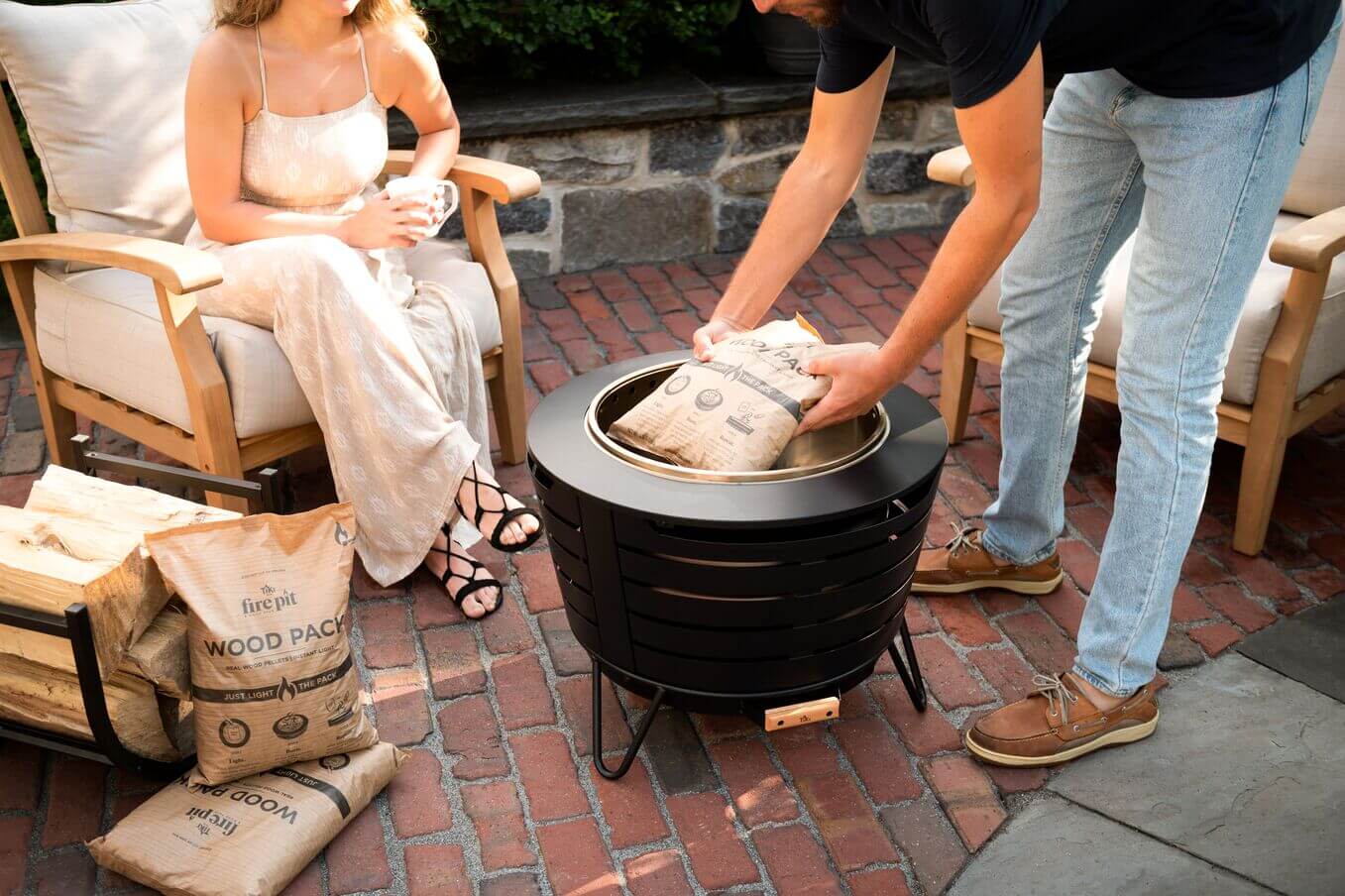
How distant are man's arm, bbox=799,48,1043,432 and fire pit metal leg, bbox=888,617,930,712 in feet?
1.82

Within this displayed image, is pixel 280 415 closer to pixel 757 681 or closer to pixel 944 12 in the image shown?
pixel 757 681

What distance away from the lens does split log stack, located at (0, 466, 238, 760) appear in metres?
1.80

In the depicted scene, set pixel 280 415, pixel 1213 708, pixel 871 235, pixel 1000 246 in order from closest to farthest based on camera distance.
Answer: pixel 1000 246
pixel 1213 708
pixel 280 415
pixel 871 235

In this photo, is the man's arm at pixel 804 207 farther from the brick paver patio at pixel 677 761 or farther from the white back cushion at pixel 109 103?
the white back cushion at pixel 109 103

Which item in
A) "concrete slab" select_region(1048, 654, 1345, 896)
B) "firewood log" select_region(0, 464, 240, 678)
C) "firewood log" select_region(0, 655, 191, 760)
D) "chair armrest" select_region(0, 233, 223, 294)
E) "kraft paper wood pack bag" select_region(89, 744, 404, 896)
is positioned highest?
"chair armrest" select_region(0, 233, 223, 294)

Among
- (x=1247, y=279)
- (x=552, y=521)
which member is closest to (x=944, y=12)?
(x=1247, y=279)

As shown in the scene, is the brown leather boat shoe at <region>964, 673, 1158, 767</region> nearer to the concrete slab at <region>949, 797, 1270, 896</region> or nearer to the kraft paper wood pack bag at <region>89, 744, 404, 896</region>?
the concrete slab at <region>949, 797, 1270, 896</region>

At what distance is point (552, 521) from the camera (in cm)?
188

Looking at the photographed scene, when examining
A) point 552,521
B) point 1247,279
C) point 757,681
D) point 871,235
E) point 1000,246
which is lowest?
point 871,235

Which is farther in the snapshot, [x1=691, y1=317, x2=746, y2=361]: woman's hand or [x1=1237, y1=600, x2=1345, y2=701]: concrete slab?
[x1=1237, y1=600, x2=1345, y2=701]: concrete slab

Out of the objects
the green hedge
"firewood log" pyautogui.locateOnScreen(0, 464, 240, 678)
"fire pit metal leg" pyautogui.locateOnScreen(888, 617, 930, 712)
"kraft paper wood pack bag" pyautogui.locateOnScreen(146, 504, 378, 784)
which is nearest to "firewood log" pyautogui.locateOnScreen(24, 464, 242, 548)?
"firewood log" pyautogui.locateOnScreen(0, 464, 240, 678)

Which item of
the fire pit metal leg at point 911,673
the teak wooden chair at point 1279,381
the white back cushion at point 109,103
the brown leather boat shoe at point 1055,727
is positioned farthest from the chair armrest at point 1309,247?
the white back cushion at point 109,103

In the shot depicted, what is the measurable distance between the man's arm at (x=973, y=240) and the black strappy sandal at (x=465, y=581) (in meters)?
0.97

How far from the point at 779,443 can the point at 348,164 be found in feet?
4.26
